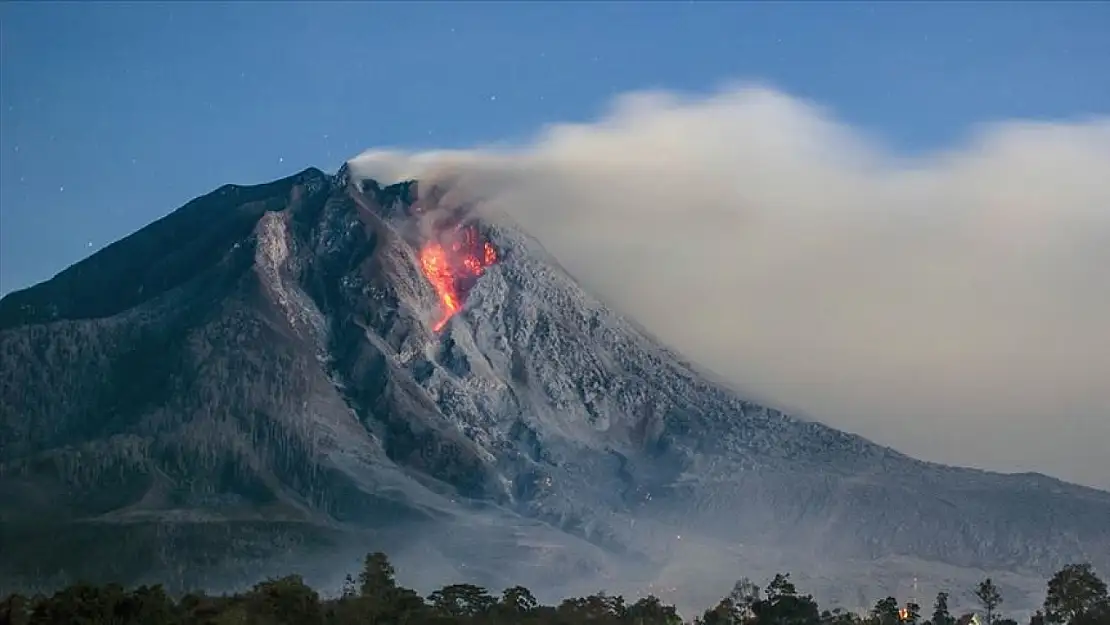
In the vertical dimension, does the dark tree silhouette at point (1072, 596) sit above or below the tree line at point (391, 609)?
above

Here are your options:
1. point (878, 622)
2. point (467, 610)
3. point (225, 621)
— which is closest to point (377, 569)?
point (467, 610)

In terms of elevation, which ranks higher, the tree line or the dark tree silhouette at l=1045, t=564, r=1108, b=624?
the dark tree silhouette at l=1045, t=564, r=1108, b=624

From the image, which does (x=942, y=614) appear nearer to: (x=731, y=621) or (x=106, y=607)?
(x=731, y=621)

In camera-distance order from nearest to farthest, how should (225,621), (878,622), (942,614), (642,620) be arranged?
(225,621), (878,622), (642,620), (942,614)

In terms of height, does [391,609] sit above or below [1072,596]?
below

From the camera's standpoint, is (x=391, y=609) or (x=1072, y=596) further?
(x=1072, y=596)

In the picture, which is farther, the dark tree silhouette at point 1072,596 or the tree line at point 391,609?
the dark tree silhouette at point 1072,596

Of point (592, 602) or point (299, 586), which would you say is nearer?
A: point (299, 586)

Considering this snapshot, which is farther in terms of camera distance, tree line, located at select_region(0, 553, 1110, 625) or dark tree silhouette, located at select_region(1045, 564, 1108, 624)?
dark tree silhouette, located at select_region(1045, 564, 1108, 624)
